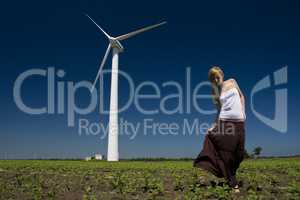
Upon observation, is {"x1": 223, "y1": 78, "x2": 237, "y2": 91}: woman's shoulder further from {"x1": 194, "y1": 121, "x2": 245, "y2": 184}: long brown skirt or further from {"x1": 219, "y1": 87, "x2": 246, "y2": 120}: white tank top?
{"x1": 194, "y1": 121, "x2": 245, "y2": 184}: long brown skirt

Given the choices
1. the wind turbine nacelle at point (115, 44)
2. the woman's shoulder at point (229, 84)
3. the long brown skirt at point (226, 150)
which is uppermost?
the wind turbine nacelle at point (115, 44)

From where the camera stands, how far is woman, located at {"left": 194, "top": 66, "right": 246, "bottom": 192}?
8969 millimetres

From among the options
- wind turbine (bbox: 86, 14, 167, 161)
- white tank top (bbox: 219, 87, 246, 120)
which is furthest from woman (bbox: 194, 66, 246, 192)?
wind turbine (bbox: 86, 14, 167, 161)

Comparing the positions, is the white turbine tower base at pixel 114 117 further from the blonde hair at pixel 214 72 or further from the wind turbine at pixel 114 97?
the blonde hair at pixel 214 72

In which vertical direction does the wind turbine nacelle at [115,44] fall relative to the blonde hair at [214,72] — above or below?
above

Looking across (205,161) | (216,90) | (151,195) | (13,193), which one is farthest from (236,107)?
(13,193)

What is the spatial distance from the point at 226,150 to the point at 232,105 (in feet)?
2.90

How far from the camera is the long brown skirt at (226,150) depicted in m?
8.96

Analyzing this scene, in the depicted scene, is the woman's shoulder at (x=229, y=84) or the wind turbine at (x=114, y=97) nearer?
the woman's shoulder at (x=229, y=84)

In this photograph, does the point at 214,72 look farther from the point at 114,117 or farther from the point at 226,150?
the point at 114,117

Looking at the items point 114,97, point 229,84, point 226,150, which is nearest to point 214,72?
point 229,84

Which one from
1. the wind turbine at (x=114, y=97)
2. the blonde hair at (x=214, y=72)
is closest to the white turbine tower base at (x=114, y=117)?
the wind turbine at (x=114, y=97)

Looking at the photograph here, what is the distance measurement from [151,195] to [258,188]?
219 cm

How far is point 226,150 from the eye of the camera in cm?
903
